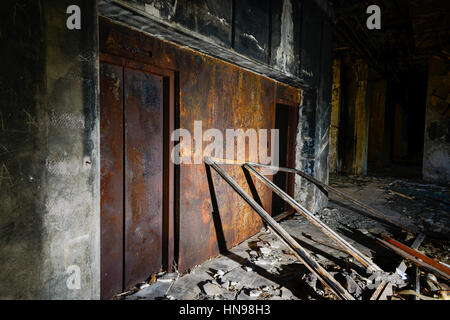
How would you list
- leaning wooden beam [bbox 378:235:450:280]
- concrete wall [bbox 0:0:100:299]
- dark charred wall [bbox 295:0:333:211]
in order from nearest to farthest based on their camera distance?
1. concrete wall [bbox 0:0:100:299]
2. leaning wooden beam [bbox 378:235:450:280]
3. dark charred wall [bbox 295:0:333:211]

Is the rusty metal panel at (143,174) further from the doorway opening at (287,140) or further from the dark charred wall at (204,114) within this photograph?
the doorway opening at (287,140)

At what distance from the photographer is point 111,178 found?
2250 mm

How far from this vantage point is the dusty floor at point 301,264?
8.07 ft

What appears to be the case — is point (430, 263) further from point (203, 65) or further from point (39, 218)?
point (39, 218)

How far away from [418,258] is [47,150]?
3.94 m

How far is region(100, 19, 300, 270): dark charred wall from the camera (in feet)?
7.70

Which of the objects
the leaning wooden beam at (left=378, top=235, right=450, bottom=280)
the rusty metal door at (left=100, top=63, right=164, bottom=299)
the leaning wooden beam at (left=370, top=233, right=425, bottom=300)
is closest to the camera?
the rusty metal door at (left=100, top=63, right=164, bottom=299)

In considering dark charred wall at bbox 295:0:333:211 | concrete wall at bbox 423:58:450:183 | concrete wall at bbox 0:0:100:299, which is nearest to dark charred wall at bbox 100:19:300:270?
concrete wall at bbox 0:0:100:299

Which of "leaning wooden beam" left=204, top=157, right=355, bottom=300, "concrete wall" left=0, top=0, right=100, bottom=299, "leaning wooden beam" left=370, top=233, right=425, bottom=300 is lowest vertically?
"leaning wooden beam" left=370, top=233, right=425, bottom=300

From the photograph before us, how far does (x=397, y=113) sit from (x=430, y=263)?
53.4 feet

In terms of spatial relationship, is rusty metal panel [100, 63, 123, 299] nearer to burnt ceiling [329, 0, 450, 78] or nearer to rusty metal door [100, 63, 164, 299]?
rusty metal door [100, 63, 164, 299]

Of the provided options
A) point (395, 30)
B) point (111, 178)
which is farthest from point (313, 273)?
point (395, 30)

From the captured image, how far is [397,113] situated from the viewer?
16.2 m

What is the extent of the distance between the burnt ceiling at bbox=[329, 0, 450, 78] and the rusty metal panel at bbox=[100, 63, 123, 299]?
16.6 feet
